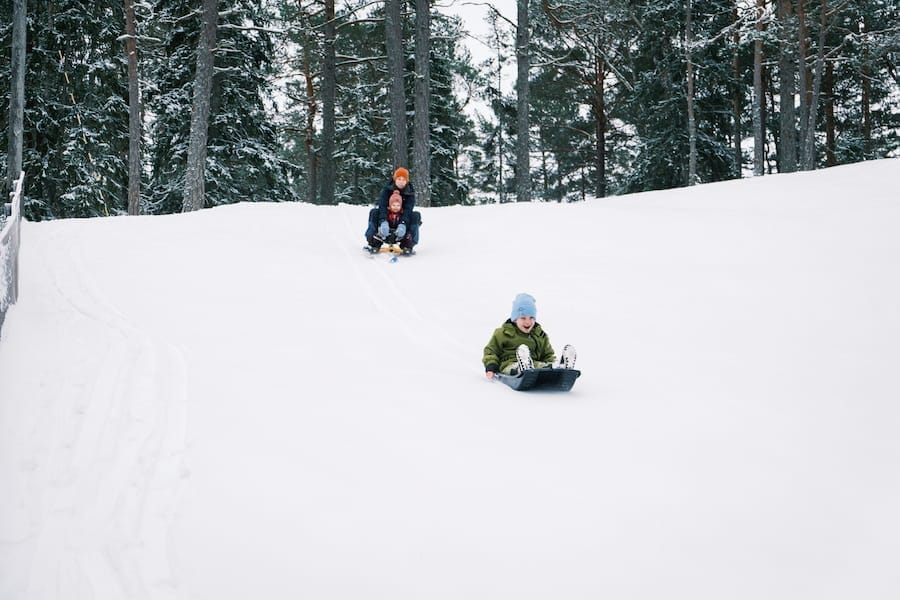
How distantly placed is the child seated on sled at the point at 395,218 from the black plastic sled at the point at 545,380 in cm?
595

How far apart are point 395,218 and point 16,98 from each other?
9815 millimetres

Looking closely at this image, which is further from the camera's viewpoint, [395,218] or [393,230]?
[395,218]

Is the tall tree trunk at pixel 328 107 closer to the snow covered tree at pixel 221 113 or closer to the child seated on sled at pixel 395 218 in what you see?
the snow covered tree at pixel 221 113

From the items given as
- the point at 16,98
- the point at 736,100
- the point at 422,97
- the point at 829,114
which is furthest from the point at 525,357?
the point at 736,100

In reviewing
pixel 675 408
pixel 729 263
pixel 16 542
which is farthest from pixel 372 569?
pixel 729 263

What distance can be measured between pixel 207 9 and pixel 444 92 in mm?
9779

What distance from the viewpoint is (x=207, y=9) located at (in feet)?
51.7

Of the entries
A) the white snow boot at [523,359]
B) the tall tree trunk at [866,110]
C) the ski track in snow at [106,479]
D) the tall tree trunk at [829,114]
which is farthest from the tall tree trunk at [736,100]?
the ski track in snow at [106,479]

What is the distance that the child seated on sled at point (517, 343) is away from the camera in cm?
550

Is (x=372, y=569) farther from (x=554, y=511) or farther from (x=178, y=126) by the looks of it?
(x=178, y=126)

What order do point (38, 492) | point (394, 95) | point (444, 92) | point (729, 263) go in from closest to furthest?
point (38, 492) → point (729, 263) → point (394, 95) → point (444, 92)

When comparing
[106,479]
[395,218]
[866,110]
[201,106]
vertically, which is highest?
[866,110]

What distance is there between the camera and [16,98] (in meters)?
14.9

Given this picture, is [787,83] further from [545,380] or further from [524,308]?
[545,380]
